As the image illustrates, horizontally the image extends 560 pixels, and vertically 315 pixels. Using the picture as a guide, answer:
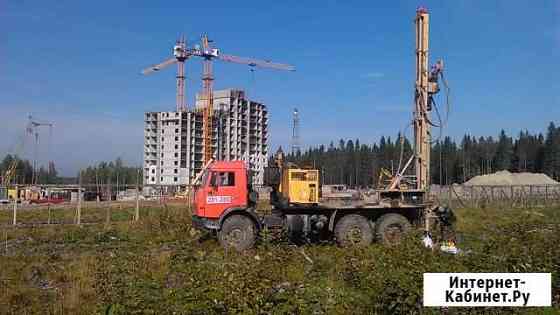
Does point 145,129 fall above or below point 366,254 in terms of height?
above

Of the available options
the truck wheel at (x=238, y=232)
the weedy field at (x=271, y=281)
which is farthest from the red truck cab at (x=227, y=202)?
the weedy field at (x=271, y=281)

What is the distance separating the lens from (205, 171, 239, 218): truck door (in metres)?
15.7

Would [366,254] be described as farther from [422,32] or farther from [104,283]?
[422,32]

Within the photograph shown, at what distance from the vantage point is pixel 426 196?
16562 mm

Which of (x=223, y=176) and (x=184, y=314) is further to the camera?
(x=223, y=176)

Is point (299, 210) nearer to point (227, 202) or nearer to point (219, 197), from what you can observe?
point (227, 202)

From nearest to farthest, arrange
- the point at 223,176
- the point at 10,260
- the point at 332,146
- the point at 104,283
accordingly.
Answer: the point at 104,283
the point at 10,260
the point at 223,176
the point at 332,146

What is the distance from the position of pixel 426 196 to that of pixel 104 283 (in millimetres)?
12396

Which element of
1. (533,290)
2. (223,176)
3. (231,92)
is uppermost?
(231,92)

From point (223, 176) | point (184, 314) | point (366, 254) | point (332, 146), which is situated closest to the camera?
point (184, 314)

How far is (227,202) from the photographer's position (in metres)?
15.7

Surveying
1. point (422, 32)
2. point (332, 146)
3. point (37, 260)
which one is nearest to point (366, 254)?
point (37, 260)

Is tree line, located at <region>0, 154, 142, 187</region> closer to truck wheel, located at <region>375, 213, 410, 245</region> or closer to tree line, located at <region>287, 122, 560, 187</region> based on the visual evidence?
tree line, located at <region>287, 122, 560, 187</region>

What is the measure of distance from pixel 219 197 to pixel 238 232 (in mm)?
1297
